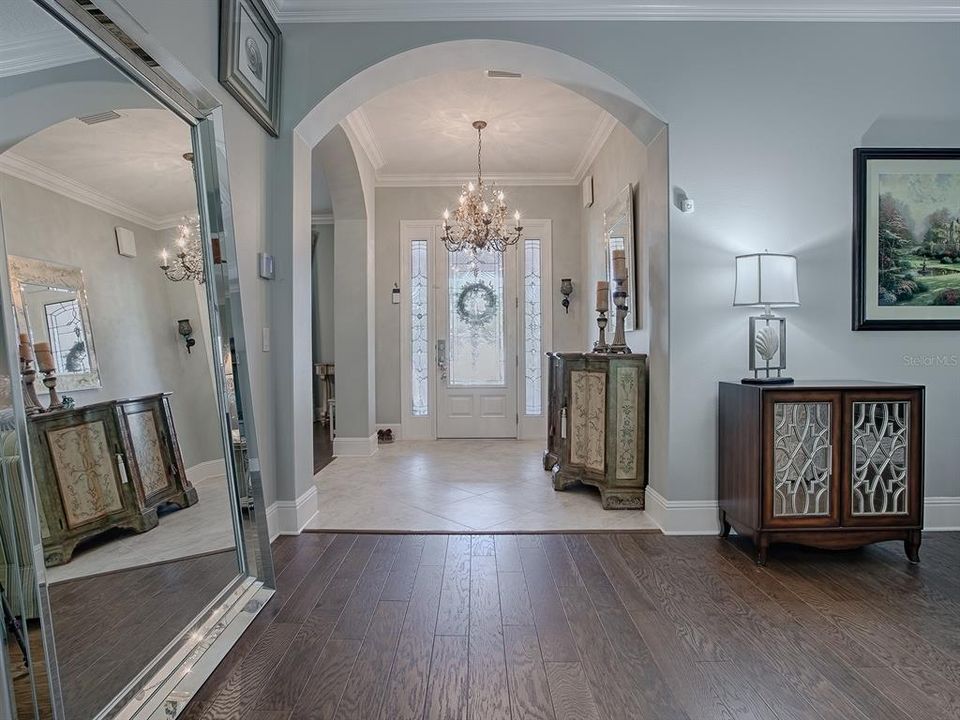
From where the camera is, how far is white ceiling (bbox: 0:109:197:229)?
1331mm

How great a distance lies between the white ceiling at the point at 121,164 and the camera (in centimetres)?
133

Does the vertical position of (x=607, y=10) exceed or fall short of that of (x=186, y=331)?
it exceeds it

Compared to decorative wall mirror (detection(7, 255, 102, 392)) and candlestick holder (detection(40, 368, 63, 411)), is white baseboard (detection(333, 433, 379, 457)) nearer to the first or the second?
decorative wall mirror (detection(7, 255, 102, 392))

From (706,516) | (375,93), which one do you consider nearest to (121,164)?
(375,93)

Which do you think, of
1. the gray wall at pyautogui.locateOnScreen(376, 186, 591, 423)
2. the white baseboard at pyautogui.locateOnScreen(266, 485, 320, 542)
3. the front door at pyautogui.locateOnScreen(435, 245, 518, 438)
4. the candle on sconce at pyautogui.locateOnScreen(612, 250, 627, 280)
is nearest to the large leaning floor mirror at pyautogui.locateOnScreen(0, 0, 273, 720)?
the white baseboard at pyautogui.locateOnScreen(266, 485, 320, 542)

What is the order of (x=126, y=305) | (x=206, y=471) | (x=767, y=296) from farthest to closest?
(x=767, y=296)
(x=206, y=471)
(x=126, y=305)

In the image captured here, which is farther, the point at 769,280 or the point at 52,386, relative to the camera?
the point at 769,280

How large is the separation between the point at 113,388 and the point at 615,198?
12.9 feet

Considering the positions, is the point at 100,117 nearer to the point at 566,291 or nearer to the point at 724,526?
the point at 724,526

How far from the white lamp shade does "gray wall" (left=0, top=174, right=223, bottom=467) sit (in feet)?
8.21

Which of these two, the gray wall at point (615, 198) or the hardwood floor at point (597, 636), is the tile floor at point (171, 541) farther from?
the gray wall at point (615, 198)

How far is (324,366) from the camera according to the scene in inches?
291

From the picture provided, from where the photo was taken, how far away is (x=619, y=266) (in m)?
3.71

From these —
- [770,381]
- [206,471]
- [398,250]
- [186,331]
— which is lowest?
[206,471]
